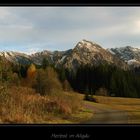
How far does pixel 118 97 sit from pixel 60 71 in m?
0.70

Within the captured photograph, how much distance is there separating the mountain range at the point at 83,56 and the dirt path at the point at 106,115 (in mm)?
478

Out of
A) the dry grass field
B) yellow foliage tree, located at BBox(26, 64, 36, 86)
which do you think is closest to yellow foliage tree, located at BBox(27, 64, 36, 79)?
yellow foliage tree, located at BBox(26, 64, 36, 86)

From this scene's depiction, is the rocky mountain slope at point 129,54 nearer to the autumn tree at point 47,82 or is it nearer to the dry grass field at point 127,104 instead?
the dry grass field at point 127,104

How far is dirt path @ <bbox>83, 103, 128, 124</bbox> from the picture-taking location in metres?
14.1

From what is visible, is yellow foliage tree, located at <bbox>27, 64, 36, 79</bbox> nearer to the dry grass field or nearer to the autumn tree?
the autumn tree

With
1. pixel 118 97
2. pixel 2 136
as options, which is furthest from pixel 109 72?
pixel 2 136

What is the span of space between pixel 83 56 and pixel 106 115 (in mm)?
707

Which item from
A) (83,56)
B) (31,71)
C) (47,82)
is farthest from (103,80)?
(31,71)

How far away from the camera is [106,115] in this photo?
1418 centimetres

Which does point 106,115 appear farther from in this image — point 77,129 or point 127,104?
point 77,129

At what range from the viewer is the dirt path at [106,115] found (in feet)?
46.3

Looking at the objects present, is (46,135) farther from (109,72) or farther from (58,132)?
(109,72)

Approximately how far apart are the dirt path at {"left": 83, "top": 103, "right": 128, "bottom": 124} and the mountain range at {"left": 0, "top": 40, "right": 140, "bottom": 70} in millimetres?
478

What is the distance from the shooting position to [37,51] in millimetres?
14320
